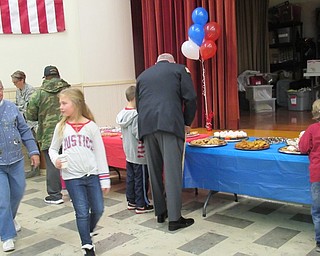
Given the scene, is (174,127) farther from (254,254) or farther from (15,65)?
(15,65)

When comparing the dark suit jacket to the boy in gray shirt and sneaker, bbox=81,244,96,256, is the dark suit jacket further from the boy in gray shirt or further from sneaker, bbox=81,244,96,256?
sneaker, bbox=81,244,96,256

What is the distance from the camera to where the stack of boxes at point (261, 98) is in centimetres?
902

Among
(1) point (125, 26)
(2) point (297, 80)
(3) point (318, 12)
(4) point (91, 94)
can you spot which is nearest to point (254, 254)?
(4) point (91, 94)

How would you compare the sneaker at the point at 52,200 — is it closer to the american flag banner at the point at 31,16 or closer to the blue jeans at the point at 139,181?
the blue jeans at the point at 139,181

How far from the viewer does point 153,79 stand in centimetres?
344

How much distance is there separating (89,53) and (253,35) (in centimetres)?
508

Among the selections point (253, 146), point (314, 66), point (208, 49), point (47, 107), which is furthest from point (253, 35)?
point (253, 146)

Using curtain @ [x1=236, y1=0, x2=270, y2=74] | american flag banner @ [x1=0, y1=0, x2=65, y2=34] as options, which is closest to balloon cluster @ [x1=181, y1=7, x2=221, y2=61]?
american flag banner @ [x1=0, y1=0, x2=65, y2=34]

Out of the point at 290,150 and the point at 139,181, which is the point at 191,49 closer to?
the point at 139,181

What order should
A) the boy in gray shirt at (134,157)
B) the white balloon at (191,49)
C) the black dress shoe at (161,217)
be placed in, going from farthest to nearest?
1. the white balloon at (191,49)
2. the boy in gray shirt at (134,157)
3. the black dress shoe at (161,217)

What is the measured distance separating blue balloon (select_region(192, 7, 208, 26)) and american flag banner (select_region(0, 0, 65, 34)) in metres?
1.93

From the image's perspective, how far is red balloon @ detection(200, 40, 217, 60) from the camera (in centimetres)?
581

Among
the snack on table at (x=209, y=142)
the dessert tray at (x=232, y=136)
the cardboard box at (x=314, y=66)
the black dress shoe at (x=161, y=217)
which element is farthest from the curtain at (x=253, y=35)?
the black dress shoe at (x=161, y=217)

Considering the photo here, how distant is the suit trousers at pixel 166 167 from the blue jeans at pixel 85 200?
0.68 meters
